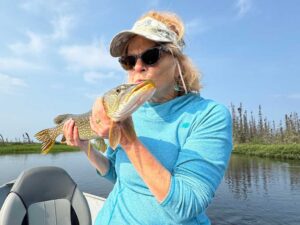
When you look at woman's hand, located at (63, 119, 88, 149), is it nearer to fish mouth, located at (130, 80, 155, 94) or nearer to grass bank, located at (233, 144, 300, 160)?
fish mouth, located at (130, 80, 155, 94)

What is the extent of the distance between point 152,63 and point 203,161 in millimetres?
766

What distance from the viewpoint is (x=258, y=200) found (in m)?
19.5

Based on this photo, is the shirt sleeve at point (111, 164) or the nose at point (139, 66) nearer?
the nose at point (139, 66)

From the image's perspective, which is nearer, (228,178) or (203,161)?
(203,161)

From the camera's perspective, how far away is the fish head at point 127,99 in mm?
1899

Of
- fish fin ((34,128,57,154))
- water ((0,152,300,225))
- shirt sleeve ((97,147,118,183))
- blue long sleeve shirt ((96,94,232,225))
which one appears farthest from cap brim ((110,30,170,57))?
water ((0,152,300,225))

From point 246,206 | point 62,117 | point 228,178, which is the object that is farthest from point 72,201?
point 228,178

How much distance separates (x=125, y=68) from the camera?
106 inches

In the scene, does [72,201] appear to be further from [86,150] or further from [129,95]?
[129,95]

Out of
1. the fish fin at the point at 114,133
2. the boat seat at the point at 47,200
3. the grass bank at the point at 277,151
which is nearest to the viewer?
the fish fin at the point at 114,133

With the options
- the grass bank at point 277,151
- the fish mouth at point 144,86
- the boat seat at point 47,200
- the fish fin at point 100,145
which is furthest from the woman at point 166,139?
the grass bank at point 277,151

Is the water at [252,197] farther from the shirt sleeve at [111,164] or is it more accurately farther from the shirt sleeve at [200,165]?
the shirt sleeve at [200,165]

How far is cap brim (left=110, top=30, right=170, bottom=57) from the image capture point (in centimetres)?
235

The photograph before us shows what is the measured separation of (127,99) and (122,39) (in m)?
0.81
